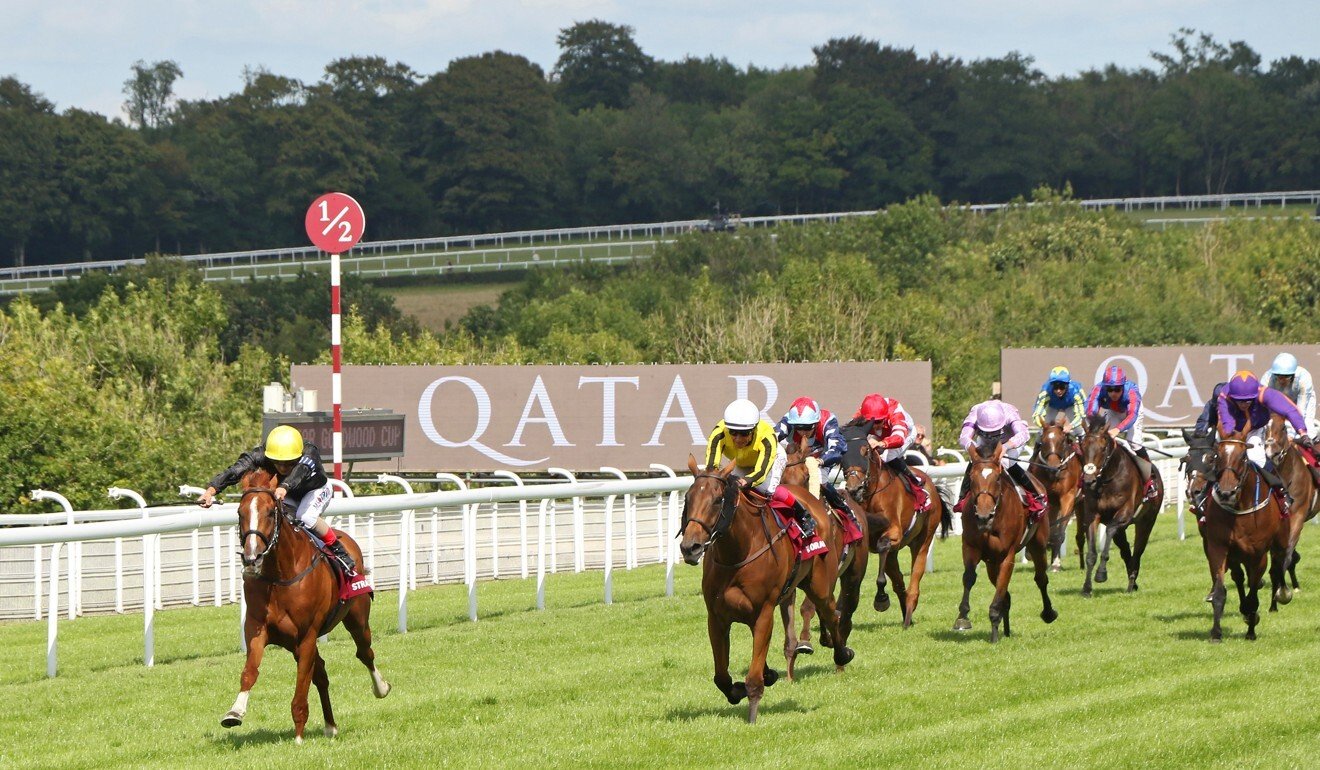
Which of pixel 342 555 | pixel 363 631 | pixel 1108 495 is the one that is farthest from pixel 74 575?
pixel 1108 495

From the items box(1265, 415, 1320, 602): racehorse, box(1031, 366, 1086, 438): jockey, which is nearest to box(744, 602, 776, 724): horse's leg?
box(1265, 415, 1320, 602): racehorse

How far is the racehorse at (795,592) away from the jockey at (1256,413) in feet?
8.25

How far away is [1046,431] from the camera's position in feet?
44.7

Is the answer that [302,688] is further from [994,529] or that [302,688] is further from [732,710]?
[994,529]

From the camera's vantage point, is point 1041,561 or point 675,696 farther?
point 1041,561

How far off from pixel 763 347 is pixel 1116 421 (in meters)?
21.9

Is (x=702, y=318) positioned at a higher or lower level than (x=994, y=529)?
higher

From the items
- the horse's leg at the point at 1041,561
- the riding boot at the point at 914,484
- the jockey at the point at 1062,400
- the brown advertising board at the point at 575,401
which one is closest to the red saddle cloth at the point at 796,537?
the riding boot at the point at 914,484

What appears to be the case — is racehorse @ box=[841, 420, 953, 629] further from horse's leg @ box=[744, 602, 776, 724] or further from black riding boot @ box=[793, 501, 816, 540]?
horse's leg @ box=[744, 602, 776, 724]

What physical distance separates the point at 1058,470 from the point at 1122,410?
1.13 metres

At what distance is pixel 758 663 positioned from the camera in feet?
28.1

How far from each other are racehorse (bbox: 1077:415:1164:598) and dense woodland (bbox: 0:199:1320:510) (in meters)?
11.8

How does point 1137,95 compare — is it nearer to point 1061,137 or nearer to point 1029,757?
point 1061,137

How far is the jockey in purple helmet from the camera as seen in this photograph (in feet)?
38.0
